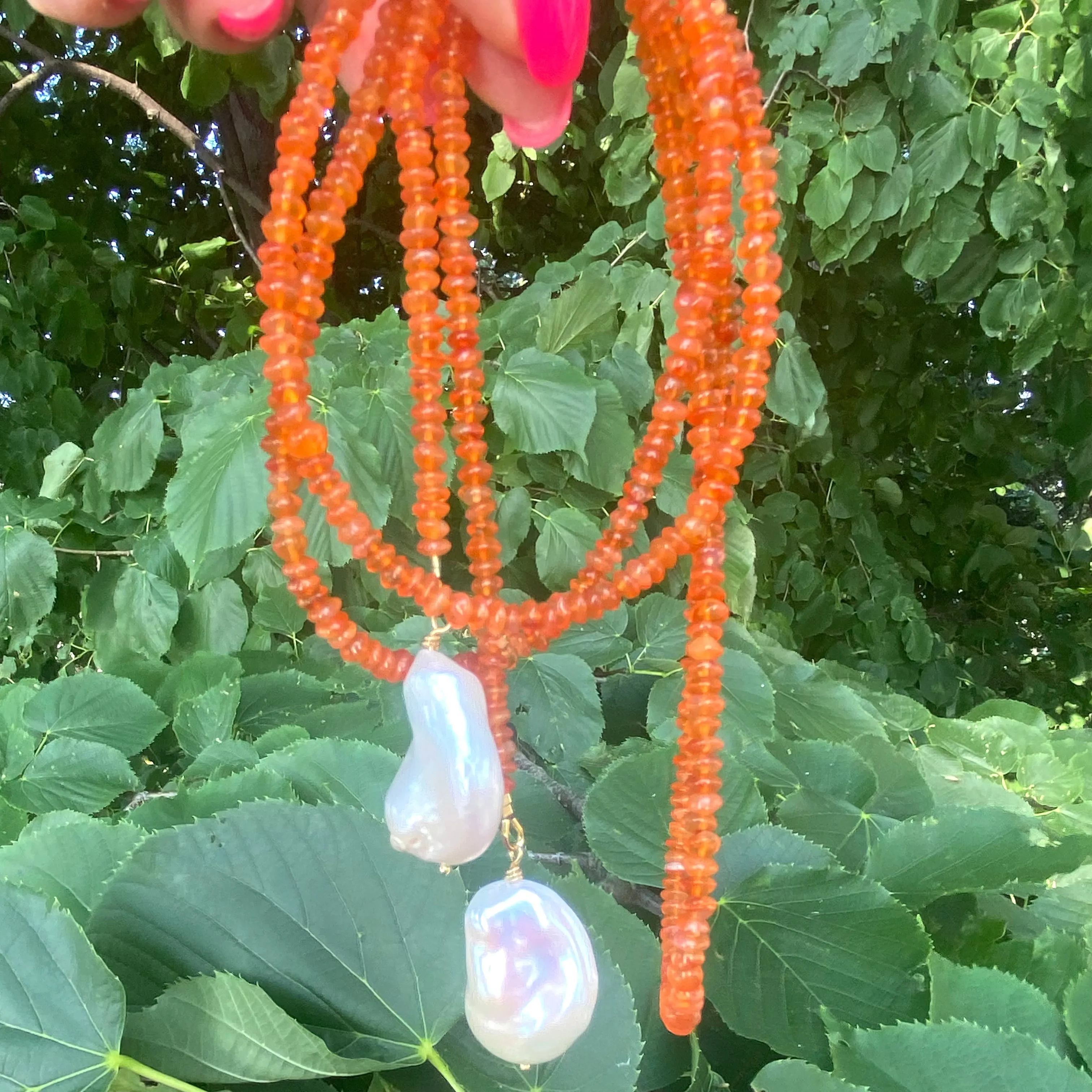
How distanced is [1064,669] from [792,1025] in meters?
1.10

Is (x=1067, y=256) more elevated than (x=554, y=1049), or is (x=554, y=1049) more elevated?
(x=1067, y=256)

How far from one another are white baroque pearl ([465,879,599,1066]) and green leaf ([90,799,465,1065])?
0.02 m

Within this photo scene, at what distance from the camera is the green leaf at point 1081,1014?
0.22 meters

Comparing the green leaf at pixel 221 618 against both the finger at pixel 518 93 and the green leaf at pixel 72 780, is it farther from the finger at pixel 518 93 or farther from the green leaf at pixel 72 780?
the finger at pixel 518 93

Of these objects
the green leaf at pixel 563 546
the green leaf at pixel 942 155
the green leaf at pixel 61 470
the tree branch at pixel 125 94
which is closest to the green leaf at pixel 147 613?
the green leaf at pixel 61 470

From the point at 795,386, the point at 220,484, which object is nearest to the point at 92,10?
the point at 220,484

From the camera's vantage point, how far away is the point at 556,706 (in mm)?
387

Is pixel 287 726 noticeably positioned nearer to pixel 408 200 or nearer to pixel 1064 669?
pixel 408 200

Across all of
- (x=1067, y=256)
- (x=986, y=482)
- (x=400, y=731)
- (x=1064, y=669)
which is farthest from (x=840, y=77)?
(x=1064, y=669)

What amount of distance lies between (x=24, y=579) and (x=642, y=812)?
43cm

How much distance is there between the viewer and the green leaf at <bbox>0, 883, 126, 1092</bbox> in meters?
0.20

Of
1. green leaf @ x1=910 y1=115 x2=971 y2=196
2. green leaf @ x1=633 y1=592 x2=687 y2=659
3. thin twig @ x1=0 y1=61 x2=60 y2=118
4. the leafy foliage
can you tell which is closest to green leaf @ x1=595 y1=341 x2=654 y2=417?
the leafy foliage

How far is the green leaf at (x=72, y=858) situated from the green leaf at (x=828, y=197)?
0.53 metres

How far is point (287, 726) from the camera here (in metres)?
0.34
